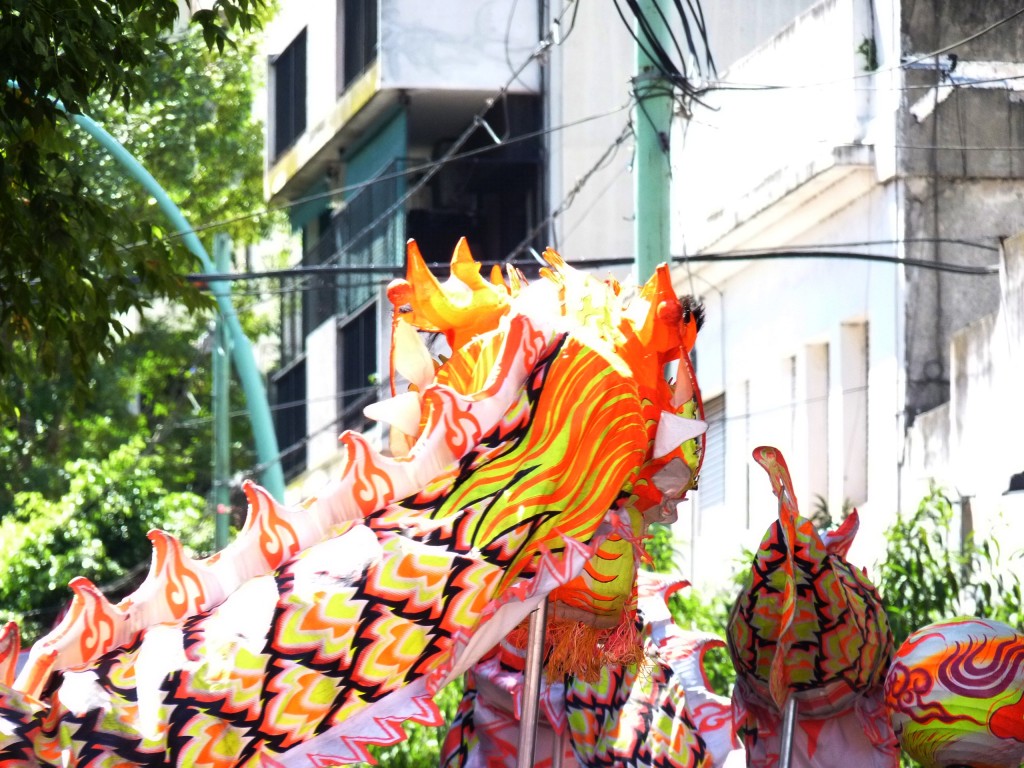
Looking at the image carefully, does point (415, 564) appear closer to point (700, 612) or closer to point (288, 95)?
point (700, 612)

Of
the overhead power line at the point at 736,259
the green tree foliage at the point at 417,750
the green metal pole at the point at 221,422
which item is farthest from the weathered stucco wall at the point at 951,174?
the green metal pole at the point at 221,422

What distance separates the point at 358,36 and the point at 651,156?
10.9m

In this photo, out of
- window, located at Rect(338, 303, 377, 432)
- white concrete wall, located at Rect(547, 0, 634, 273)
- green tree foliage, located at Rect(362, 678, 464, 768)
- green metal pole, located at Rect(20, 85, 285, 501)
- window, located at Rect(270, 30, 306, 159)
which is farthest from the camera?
window, located at Rect(270, 30, 306, 159)

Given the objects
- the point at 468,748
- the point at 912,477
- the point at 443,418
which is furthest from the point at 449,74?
the point at 443,418

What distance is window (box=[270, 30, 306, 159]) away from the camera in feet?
70.0

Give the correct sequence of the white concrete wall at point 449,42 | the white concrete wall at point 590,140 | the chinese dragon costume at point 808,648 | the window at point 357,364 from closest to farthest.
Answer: the chinese dragon costume at point 808,648 < the white concrete wall at point 590,140 < the white concrete wall at point 449,42 < the window at point 357,364

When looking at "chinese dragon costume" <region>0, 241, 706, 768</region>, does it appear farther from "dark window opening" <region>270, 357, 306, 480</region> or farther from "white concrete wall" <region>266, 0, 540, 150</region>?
"dark window opening" <region>270, 357, 306, 480</region>

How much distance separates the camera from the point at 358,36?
19.1 metres

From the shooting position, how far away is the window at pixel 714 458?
15.3m

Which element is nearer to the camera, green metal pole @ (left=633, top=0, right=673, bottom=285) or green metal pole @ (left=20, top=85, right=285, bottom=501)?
green metal pole @ (left=633, top=0, right=673, bottom=285)

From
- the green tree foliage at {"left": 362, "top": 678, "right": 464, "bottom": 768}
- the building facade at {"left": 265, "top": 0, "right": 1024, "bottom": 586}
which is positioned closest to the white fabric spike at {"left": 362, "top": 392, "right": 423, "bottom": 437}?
the building facade at {"left": 265, "top": 0, "right": 1024, "bottom": 586}

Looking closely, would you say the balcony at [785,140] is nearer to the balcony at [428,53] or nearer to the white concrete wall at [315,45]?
the white concrete wall at [315,45]

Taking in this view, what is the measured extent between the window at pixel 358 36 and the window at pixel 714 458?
5415mm

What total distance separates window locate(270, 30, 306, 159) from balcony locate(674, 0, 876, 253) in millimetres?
7040
